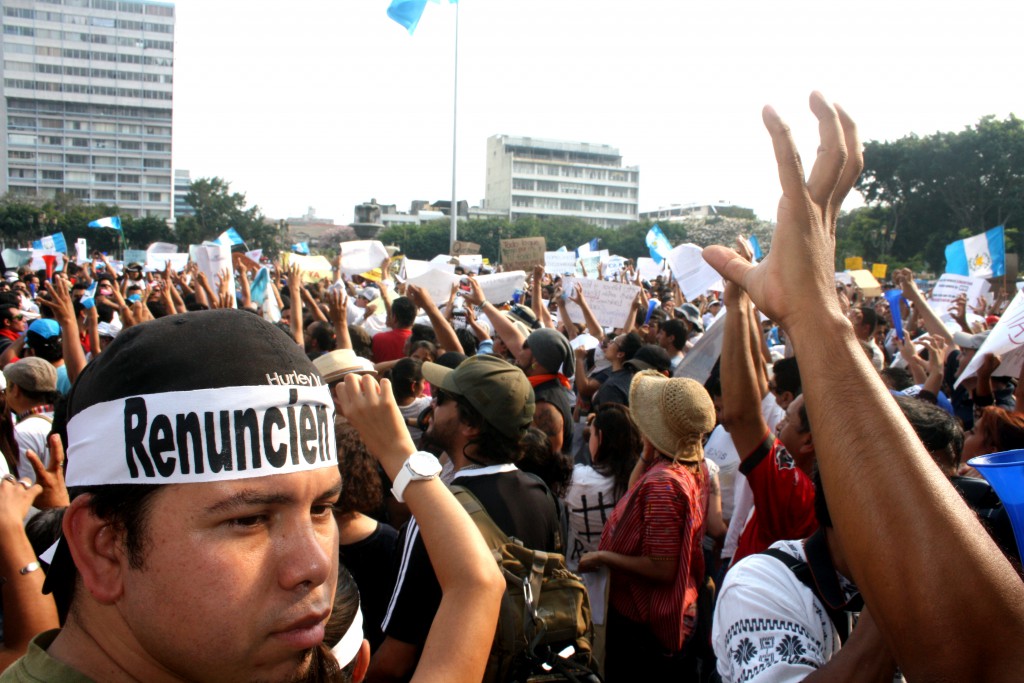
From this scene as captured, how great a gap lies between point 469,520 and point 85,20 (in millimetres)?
142769

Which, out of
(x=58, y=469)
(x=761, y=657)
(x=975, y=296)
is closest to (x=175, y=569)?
(x=761, y=657)

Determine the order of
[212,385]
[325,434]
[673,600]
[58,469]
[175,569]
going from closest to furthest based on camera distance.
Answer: [175,569], [212,385], [325,434], [58,469], [673,600]

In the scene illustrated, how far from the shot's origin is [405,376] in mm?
4836

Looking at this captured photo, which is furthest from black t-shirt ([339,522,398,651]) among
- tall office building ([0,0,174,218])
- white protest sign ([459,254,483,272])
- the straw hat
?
tall office building ([0,0,174,218])

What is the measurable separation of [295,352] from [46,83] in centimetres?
13869

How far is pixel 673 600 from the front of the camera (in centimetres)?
312

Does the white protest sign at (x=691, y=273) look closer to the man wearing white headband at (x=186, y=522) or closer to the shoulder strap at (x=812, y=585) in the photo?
the shoulder strap at (x=812, y=585)

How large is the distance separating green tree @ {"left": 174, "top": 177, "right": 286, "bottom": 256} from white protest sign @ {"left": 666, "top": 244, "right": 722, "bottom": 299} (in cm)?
7321

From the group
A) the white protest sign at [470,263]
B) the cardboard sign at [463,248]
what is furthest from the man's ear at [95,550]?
the cardboard sign at [463,248]

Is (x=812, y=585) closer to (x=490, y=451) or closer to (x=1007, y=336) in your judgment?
(x=490, y=451)

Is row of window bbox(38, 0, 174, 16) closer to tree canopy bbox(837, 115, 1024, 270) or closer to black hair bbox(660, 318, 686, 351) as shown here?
tree canopy bbox(837, 115, 1024, 270)

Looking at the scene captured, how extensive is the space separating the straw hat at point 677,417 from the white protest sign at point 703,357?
164 centimetres

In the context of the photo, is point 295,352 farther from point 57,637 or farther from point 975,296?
point 975,296

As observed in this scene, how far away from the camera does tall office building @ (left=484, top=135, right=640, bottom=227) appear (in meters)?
126
